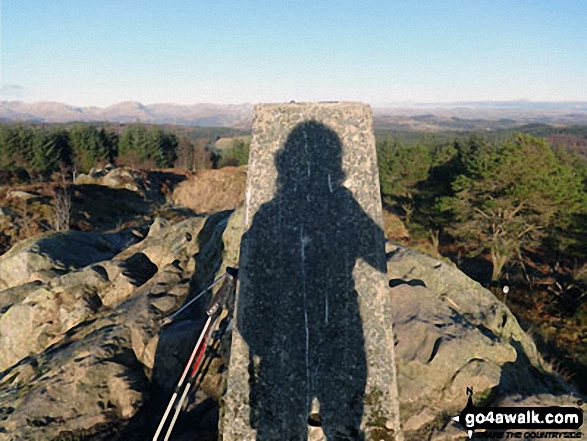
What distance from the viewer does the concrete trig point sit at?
349 centimetres


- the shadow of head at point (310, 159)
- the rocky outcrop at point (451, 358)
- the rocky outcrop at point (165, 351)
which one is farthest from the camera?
the rocky outcrop at point (165, 351)

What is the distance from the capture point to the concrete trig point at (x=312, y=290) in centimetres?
349

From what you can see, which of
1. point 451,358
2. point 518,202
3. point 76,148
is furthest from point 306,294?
point 76,148

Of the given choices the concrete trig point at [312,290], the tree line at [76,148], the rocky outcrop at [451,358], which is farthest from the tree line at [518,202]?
the tree line at [76,148]

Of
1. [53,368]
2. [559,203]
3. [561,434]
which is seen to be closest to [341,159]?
[561,434]

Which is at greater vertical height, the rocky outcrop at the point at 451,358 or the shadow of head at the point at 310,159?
the shadow of head at the point at 310,159

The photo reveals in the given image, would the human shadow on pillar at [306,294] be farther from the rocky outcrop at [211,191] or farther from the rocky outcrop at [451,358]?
the rocky outcrop at [211,191]

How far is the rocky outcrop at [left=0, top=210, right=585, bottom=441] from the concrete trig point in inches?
80.7

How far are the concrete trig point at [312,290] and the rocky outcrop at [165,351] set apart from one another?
2050 millimetres

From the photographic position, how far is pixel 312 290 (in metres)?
3.60

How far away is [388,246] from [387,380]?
270 inches

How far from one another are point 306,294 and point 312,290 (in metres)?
0.07

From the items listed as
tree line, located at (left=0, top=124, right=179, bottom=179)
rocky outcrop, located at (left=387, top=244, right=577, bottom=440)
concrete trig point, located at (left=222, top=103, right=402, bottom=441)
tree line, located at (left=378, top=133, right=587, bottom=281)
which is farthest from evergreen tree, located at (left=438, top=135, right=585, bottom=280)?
tree line, located at (left=0, top=124, right=179, bottom=179)

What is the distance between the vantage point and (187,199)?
52.1 metres
